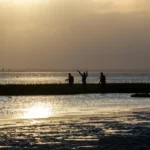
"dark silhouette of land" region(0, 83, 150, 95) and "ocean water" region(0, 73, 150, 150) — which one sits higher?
"dark silhouette of land" region(0, 83, 150, 95)

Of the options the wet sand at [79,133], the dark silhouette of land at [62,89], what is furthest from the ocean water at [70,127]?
the dark silhouette of land at [62,89]

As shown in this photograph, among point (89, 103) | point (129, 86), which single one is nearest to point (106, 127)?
point (89, 103)

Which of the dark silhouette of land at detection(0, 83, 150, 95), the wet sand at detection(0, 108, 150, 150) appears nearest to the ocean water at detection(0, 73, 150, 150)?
the wet sand at detection(0, 108, 150, 150)

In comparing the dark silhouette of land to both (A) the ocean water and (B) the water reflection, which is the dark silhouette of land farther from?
(A) the ocean water

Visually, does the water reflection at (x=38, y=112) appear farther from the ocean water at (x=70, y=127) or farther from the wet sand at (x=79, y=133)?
the wet sand at (x=79, y=133)

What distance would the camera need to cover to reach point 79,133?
2378 cm

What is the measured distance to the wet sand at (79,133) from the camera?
20.7 meters

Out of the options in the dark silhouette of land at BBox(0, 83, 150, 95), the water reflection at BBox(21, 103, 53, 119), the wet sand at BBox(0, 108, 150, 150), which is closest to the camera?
the wet sand at BBox(0, 108, 150, 150)

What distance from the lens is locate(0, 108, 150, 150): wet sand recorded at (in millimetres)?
20688

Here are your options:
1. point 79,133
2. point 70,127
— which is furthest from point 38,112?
point 79,133

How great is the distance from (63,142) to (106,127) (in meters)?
5.21

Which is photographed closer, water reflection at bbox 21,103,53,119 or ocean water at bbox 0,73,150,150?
ocean water at bbox 0,73,150,150

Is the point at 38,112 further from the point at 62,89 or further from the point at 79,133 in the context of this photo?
the point at 62,89

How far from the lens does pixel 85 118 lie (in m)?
30.1
